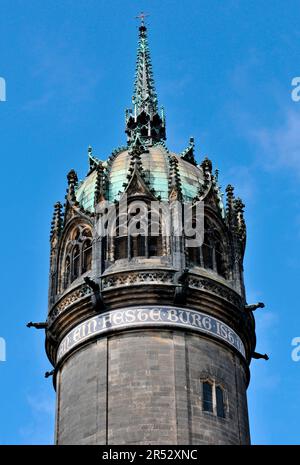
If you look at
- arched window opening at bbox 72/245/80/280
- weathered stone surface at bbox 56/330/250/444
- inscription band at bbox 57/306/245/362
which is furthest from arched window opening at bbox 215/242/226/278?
arched window opening at bbox 72/245/80/280

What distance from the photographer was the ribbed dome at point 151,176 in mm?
51188

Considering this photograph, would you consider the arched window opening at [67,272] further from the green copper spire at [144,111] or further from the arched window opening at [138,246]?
the green copper spire at [144,111]

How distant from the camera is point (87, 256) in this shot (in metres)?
49.9

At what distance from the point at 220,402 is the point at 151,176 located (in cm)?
1114

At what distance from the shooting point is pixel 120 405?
4409 centimetres

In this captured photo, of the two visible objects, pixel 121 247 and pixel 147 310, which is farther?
pixel 121 247

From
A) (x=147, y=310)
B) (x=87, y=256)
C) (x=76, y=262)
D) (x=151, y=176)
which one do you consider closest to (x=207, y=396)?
(x=147, y=310)

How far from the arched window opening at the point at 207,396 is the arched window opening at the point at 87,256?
24.5 feet

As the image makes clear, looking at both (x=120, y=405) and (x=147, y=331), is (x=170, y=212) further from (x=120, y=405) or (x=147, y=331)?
(x=120, y=405)

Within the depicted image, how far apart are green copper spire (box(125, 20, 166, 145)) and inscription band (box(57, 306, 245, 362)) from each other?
12.6 metres

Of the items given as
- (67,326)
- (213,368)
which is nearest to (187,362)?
(213,368)

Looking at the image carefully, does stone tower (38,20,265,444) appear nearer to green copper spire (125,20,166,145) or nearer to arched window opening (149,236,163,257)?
arched window opening (149,236,163,257)

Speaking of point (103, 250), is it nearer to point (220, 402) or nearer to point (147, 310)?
point (147, 310)
